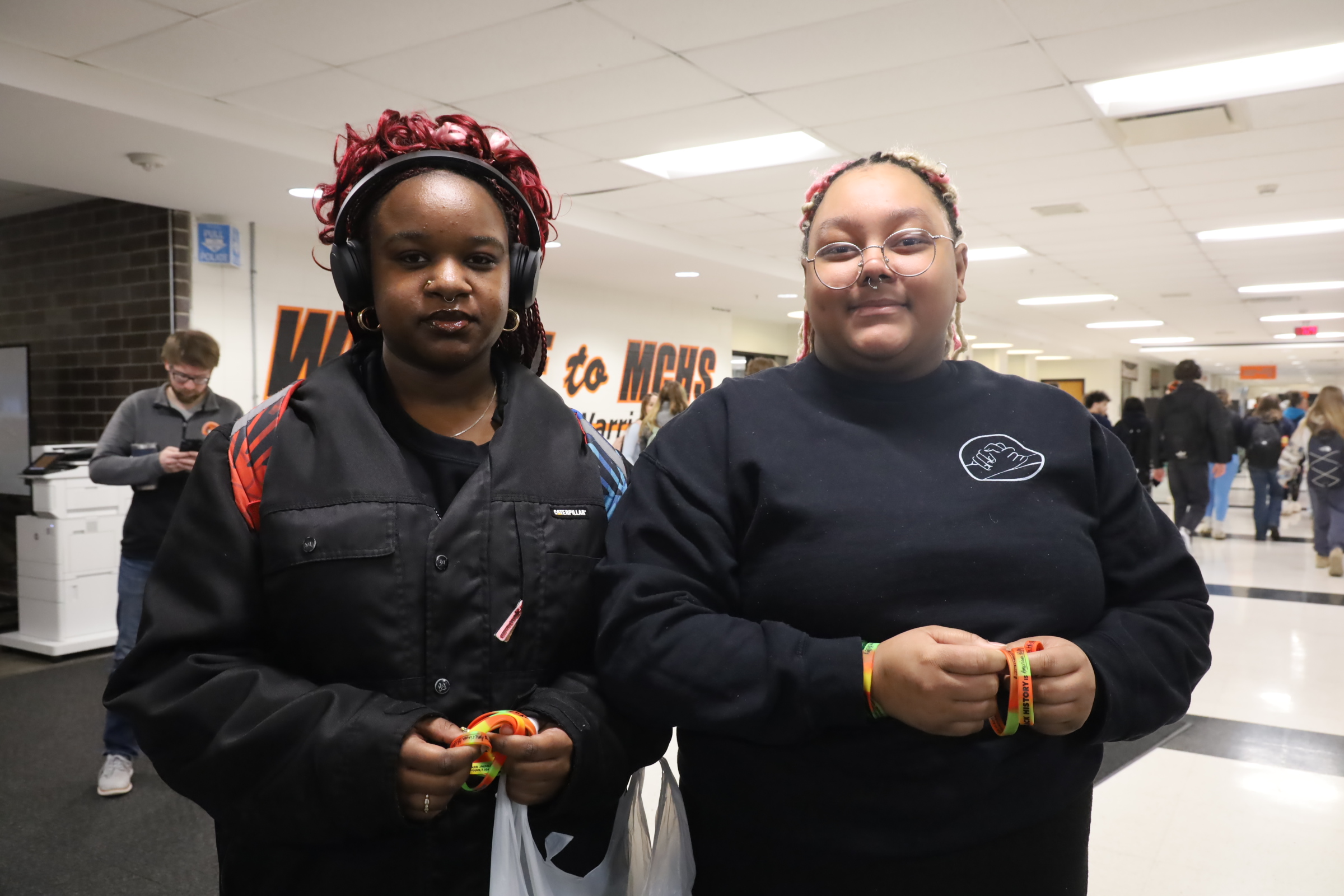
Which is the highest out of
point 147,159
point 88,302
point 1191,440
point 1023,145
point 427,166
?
point 1023,145

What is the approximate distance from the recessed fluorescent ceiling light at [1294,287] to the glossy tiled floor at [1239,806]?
674 cm

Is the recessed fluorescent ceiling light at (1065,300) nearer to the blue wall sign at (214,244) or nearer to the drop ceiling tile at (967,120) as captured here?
the drop ceiling tile at (967,120)

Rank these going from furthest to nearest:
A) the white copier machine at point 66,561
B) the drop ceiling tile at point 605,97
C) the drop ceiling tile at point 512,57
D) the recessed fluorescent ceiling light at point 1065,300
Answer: the recessed fluorescent ceiling light at point 1065,300
the white copier machine at point 66,561
the drop ceiling tile at point 605,97
the drop ceiling tile at point 512,57

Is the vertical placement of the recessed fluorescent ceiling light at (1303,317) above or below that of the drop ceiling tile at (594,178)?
above

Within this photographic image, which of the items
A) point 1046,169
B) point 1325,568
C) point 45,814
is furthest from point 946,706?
point 1325,568

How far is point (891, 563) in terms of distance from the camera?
1.03 metres

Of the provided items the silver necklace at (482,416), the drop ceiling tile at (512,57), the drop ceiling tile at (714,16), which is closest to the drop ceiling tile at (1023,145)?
the drop ceiling tile at (714,16)

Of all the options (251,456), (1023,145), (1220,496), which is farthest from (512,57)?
(1220,496)

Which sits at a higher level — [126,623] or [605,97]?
[605,97]

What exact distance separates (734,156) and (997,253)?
380cm

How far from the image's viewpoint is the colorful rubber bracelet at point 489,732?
96 cm

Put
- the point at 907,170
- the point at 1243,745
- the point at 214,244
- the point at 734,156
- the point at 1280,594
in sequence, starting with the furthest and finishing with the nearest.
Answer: the point at 1280,594 → the point at 214,244 → the point at 734,156 → the point at 1243,745 → the point at 907,170

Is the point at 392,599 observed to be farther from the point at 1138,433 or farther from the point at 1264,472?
the point at 1264,472

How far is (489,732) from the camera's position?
0.97m
